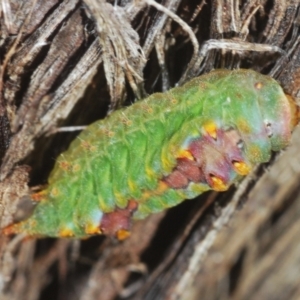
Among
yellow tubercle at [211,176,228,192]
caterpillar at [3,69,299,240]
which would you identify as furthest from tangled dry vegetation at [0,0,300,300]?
yellow tubercle at [211,176,228,192]

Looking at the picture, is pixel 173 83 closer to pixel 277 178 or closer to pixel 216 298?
pixel 277 178

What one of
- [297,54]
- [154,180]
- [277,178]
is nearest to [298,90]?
[297,54]

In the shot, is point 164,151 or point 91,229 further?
point 91,229

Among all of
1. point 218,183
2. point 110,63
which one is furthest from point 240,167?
point 110,63

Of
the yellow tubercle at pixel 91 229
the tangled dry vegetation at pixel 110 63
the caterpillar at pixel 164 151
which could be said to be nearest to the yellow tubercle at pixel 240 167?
the caterpillar at pixel 164 151

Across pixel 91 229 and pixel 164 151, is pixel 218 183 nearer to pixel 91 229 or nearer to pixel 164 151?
pixel 164 151

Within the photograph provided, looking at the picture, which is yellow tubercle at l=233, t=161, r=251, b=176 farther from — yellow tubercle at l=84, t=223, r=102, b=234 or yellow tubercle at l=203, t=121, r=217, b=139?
yellow tubercle at l=84, t=223, r=102, b=234

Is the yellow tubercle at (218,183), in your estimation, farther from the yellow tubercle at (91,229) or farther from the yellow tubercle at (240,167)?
the yellow tubercle at (91,229)

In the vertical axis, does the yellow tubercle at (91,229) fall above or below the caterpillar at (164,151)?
below
